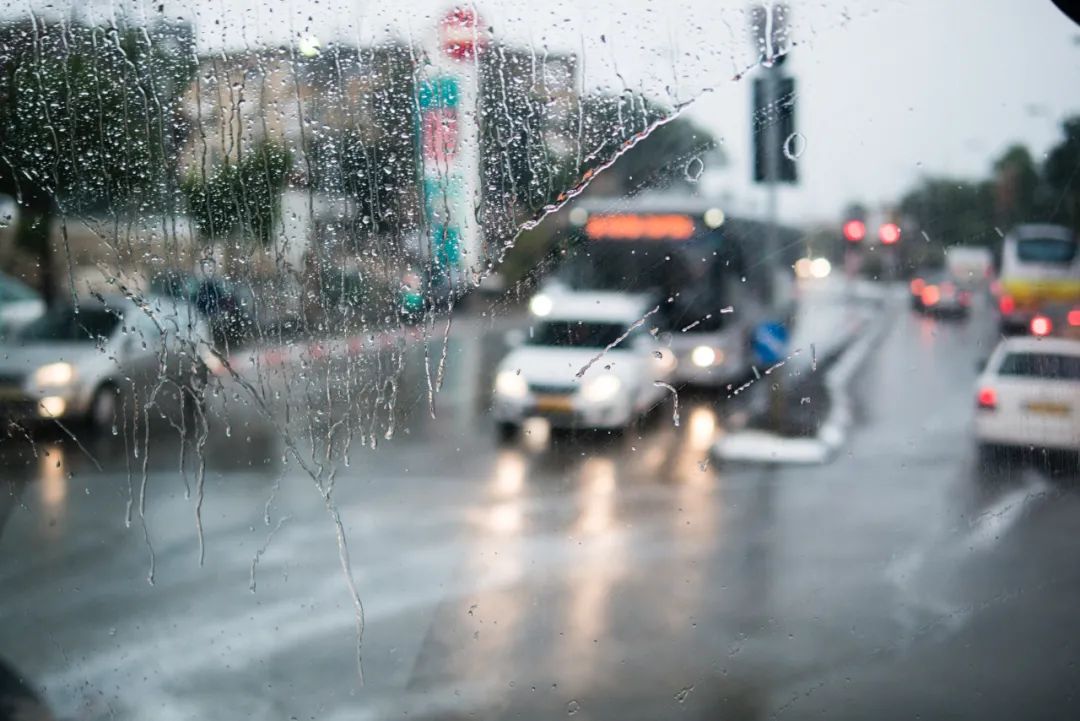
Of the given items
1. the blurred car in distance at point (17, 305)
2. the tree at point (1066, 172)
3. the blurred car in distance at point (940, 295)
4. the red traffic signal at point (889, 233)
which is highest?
the tree at point (1066, 172)

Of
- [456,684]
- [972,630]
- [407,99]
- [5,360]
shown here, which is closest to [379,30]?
[407,99]

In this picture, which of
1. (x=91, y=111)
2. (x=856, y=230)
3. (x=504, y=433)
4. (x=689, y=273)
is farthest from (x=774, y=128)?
(x=91, y=111)

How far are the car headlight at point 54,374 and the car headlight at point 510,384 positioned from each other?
1.79 m

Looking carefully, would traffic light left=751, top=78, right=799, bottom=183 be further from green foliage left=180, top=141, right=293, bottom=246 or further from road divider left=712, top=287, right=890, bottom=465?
green foliage left=180, top=141, right=293, bottom=246

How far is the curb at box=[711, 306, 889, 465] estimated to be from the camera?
4.36m

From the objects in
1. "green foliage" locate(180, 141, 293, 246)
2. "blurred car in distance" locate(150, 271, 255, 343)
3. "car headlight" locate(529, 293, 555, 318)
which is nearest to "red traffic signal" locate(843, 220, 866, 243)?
"car headlight" locate(529, 293, 555, 318)

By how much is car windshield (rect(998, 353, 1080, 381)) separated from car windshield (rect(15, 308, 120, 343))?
3524 mm

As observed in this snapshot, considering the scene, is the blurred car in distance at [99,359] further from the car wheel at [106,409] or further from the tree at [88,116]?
the tree at [88,116]

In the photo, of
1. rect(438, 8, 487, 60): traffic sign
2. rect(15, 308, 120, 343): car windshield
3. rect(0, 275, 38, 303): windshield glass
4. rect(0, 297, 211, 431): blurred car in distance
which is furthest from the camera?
rect(0, 275, 38, 303): windshield glass

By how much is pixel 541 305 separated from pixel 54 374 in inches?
82.3

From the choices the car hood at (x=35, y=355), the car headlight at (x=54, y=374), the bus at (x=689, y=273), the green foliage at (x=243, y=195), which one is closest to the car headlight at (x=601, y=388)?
the bus at (x=689, y=273)

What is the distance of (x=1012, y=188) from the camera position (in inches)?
167

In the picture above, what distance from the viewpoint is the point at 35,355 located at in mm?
4566

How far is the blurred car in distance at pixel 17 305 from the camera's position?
4.53 metres
